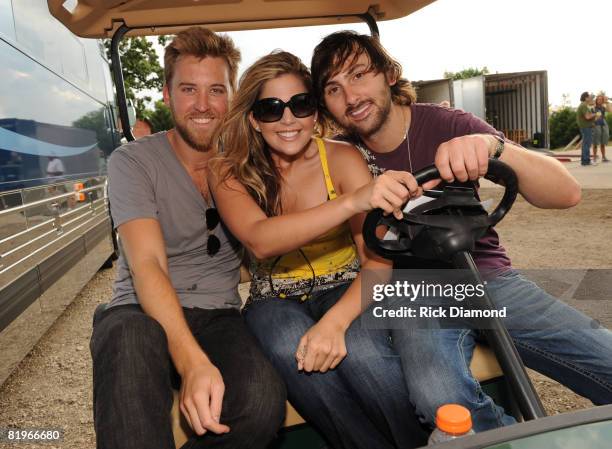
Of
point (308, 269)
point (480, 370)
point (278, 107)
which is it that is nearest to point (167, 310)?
point (308, 269)

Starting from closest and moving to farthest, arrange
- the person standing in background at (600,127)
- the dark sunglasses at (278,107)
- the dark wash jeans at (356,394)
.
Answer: the dark wash jeans at (356,394)
the dark sunglasses at (278,107)
the person standing in background at (600,127)

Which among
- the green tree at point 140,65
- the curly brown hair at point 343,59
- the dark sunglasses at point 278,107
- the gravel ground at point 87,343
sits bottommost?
the gravel ground at point 87,343

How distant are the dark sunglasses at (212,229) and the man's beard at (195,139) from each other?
0.24 metres

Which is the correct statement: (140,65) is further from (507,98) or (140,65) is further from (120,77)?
(120,77)

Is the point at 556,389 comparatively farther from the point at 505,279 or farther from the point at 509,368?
the point at 509,368

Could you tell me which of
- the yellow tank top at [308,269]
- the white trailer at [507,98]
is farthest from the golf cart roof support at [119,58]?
the white trailer at [507,98]

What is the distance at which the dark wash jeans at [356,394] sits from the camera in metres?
1.63

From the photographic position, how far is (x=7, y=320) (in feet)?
9.55

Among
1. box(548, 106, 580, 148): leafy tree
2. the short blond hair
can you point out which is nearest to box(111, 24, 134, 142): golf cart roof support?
the short blond hair

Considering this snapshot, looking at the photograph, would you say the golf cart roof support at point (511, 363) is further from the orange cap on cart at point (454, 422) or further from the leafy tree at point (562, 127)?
the leafy tree at point (562, 127)

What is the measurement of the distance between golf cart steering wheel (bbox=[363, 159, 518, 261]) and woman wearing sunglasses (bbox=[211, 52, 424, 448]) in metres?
0.08

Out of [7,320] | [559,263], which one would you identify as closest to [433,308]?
[7,320]

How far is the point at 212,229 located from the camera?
2.03m

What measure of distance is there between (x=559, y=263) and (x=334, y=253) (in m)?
3.37
